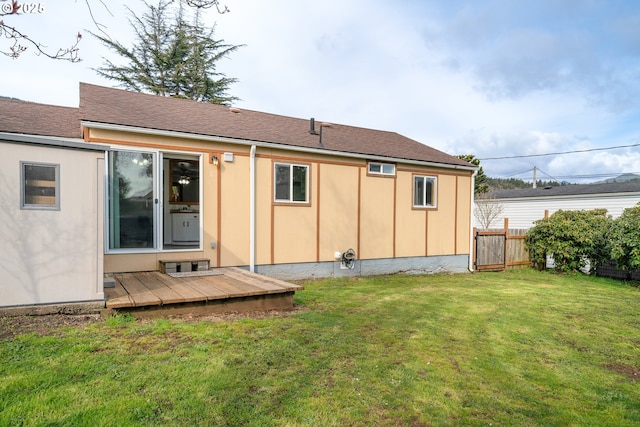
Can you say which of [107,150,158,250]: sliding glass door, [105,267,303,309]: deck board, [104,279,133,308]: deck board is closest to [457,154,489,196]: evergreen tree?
[105,267,303,309]: deck board

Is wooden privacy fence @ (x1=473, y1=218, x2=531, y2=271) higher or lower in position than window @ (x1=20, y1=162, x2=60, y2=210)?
lower

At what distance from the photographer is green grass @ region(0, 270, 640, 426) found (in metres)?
2.51

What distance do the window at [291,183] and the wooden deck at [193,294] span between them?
2.48 m

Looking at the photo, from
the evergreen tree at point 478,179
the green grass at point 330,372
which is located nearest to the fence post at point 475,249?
the green grass at point 330,372

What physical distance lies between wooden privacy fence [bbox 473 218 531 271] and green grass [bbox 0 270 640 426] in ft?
19.5

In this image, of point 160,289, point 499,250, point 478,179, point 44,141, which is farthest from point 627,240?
point 478,179

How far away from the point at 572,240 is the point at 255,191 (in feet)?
31.7

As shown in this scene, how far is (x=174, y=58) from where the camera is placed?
770 inches

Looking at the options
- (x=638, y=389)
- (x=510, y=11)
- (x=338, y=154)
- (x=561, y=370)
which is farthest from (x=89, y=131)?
(x=510, y=11)

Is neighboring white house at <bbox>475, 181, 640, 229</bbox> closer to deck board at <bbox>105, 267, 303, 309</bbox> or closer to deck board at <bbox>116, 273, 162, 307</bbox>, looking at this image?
deck board at <bbox>105, 267, 303, 309</bbox>

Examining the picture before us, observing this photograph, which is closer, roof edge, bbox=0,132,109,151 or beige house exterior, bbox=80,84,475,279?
roof edge, bbox=0,132,109,151

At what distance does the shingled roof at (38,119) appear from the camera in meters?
6.88

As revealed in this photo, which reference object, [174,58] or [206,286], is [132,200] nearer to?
[206,286]

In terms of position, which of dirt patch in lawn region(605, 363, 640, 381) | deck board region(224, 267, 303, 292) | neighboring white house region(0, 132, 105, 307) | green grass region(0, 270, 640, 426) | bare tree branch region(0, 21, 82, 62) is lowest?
dirt patch in lawn region(605, 363, 640, 381)
